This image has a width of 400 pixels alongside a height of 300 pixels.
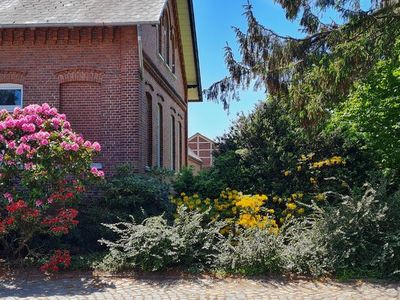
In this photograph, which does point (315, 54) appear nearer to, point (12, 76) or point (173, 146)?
point (12, 76)

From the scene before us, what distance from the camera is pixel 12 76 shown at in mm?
13406

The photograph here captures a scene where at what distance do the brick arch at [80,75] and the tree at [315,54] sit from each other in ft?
13.5

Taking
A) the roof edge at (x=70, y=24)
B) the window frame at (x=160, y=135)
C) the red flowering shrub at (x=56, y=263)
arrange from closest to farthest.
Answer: the red flowering shrub at (x=56, y=263) → the roof edge at (x=70, y=24) → the window frame at (x=160, y=135)

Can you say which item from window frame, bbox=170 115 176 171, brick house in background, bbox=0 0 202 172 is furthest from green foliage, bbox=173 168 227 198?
window frame, bbox=170 115 176 171

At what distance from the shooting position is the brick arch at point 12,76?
13.4 m

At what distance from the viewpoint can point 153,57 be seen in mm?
15688

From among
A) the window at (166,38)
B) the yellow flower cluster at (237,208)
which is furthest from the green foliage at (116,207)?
the window at (166,38)

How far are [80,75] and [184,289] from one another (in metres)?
7.50

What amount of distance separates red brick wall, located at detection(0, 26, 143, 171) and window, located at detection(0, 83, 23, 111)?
22 cm

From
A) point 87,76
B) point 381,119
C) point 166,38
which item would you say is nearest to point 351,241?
point 381,119

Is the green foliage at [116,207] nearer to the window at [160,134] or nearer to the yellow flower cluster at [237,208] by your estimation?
the yellow flower cluster at [237,208]

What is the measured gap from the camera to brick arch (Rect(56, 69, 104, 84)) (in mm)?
13258

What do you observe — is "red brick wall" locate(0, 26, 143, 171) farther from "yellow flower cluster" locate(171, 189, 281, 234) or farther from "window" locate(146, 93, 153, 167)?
"yellow flower cluster" locate(171, 189, 281, 234)

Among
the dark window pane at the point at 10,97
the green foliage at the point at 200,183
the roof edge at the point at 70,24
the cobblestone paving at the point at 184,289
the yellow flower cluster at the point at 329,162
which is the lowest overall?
the cobblestone paving at the point at 184,289
